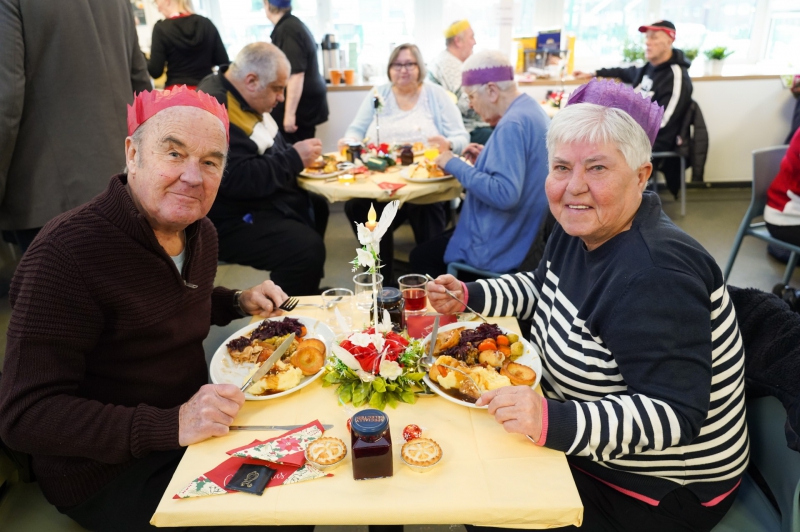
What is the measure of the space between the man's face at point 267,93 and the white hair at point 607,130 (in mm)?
1860

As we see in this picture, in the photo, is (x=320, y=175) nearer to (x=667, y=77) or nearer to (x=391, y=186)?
(x=391, y=186)

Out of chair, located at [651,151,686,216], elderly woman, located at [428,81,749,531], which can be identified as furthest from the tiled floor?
elderly woman, located at [428,81,749,531]

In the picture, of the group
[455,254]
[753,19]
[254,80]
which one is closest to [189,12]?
[254,80]

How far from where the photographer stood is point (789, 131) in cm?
530

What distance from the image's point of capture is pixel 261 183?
9.32 feet

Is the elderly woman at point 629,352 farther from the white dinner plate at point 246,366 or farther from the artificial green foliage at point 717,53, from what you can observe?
the artificial green foliage at point 717,53

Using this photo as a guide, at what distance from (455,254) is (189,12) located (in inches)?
128

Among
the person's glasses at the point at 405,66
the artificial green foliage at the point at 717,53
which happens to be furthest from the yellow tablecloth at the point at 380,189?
the artificial green foliage at the point at 717,53

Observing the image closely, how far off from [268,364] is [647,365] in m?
0.85

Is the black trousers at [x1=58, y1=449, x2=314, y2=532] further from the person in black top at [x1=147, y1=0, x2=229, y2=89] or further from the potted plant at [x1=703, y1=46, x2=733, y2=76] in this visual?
the potted plant at [x1=703, y1=46, x2=733, y2=76]

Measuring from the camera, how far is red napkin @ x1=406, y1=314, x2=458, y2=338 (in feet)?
5.22

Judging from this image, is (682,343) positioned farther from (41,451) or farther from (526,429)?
(41,451)

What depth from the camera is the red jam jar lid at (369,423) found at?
1.04 m

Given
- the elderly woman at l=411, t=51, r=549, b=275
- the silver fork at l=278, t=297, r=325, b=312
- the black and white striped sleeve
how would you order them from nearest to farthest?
the black and white striped sleeve < the silver fork at l=278, t=297, r=325, b=312 < the elderly woman at l=411, t=51, r=549, b=275
